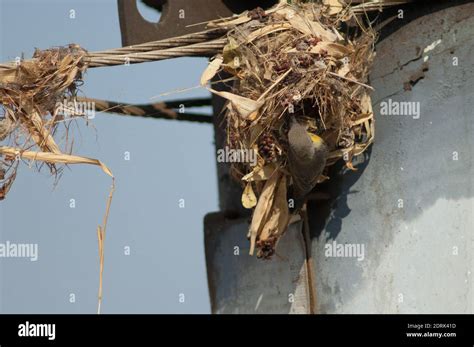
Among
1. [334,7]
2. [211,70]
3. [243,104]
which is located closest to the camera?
[243,104]

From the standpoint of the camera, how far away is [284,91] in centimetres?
359

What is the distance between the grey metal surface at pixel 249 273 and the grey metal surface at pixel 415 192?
98mm

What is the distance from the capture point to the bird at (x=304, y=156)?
3611 mm

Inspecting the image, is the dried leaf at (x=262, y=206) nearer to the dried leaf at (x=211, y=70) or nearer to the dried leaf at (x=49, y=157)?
the dried leaf at (x=211, y=70)

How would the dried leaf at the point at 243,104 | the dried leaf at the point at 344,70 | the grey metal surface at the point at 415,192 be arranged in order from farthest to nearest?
the grey metal surface at the point at 415,192 < the dried leaf at the point at 344,70 < the dried leaf at the point at 243,104

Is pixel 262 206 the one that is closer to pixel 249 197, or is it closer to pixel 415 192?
pixel 249 197

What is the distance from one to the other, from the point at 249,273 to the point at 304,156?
83cm

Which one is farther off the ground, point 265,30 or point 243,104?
point 265,30

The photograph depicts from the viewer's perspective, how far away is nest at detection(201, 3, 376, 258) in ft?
11.9

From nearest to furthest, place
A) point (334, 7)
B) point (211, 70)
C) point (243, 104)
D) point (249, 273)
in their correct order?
point (243, 104) → point (211, 70) → point (334, 7) → point (249, 273)

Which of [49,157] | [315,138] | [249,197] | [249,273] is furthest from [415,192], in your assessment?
[49,157]

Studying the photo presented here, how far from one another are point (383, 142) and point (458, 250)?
450 mm

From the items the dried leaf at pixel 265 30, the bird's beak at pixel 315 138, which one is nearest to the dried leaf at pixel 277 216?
the bird's beak at pixel 315 138

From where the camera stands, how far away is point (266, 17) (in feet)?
12.4
